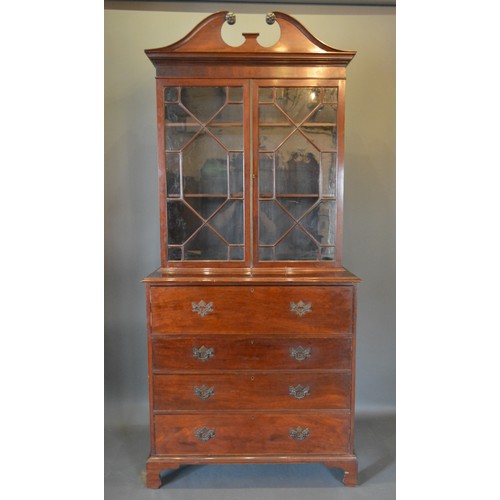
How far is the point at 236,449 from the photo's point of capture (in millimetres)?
1836

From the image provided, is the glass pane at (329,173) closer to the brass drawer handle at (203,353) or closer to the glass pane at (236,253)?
the glass pane at (236,253)

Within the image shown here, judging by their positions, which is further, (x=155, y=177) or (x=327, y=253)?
(x=155, y=177)

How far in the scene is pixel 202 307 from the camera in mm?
1795

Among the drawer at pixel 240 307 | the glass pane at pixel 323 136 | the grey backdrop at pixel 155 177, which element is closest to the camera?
the drawer at pixel 240 307

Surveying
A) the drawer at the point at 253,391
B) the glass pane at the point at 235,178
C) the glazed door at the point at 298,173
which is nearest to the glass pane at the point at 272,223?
the glazed door at the point at 298,173

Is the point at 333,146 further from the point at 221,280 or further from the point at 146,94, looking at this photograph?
the point at 146,94

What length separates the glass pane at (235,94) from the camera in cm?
187

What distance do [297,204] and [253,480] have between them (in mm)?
1314

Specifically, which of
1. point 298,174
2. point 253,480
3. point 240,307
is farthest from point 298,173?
point 253,480

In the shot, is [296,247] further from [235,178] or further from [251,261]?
[235,178]

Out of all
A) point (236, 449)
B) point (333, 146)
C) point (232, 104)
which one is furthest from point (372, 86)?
point (236, 449)

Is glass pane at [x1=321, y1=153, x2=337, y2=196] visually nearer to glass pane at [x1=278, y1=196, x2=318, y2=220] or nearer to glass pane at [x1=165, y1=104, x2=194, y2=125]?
glass pane at [x1=278, y1=196, x2=318, y2=220]

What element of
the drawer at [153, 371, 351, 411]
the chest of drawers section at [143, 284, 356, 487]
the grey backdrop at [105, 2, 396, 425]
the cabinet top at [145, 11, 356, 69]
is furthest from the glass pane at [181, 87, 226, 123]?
the drawer at [153, 371, 351, 411]

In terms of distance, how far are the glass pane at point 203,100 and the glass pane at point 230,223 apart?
425mm
